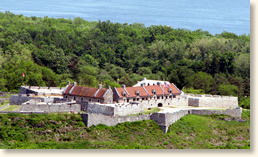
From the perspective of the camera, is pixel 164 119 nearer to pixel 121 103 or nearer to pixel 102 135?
pixel 121 103

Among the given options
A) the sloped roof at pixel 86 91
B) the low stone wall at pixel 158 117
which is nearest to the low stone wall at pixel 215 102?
the low stone wall at pixel 158 117

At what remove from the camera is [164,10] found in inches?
3241

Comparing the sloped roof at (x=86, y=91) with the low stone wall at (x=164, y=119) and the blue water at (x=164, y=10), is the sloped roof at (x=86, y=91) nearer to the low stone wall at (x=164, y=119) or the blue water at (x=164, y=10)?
the low stone wall at (x=164, y=119)

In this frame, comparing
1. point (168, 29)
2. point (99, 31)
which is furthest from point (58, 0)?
point (168, 29)

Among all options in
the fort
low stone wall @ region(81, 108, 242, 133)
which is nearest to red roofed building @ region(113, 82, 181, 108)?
the fort

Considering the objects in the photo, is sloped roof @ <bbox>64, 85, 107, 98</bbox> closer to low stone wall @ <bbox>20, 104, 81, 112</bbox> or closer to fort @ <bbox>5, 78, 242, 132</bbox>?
fort @ <bbox>5, 78, 242, 132</bbox>

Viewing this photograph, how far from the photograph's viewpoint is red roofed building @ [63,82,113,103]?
60062mm

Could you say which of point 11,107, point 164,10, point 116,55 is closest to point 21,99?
point 11,107

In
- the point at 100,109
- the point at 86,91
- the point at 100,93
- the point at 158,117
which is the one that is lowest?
the point at 158,117

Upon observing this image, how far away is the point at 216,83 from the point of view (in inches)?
3297

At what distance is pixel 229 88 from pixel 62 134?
105ft

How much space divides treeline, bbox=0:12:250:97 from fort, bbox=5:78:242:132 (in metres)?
10.4

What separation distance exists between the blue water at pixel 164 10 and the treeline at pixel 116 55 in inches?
230

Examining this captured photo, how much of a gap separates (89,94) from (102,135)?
890cm
